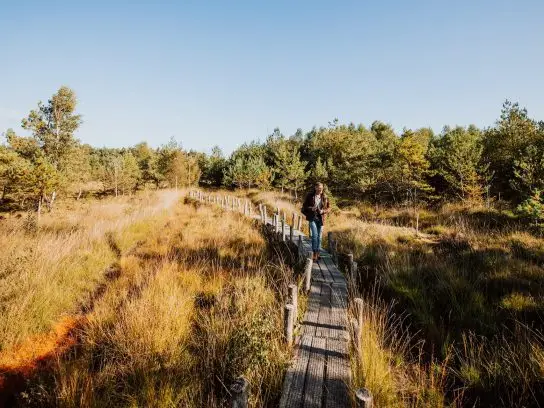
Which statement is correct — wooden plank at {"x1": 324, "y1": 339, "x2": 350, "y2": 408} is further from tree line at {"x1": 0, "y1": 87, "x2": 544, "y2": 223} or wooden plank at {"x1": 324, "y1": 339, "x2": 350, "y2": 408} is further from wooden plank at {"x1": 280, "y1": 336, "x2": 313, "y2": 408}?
tree line at {"x1": 0, "y1": 87, "x2": 544, "y2": 223}

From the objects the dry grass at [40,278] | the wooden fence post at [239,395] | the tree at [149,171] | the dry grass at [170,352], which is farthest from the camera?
the tree at [149,171]

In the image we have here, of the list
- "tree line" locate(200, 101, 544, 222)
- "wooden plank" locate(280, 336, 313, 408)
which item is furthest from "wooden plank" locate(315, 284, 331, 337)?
"tree line" locate(200, 101, 544, 222)

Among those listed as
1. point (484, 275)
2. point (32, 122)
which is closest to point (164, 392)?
point (484, 275)

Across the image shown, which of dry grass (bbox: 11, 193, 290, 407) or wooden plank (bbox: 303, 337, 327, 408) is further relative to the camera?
dry grass (bbox: 11, 193, 290, 407)

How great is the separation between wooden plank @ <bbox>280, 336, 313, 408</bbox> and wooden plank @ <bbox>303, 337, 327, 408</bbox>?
0.05m

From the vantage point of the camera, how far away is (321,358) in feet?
11.3

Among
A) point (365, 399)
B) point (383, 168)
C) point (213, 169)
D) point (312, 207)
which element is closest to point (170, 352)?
point (365, 399)

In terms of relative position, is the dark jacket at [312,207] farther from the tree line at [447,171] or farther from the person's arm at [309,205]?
the tree line at [447,171]

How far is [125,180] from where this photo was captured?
130ft

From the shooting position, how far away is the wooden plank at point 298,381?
Answer: 2.75m

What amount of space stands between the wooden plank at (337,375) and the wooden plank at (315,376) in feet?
0.20

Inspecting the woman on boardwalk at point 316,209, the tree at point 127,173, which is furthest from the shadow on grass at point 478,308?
the tree at point 127,173

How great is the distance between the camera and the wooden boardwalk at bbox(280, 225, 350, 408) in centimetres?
281

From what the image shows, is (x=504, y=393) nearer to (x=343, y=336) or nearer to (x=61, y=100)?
(x=343, y=336)
